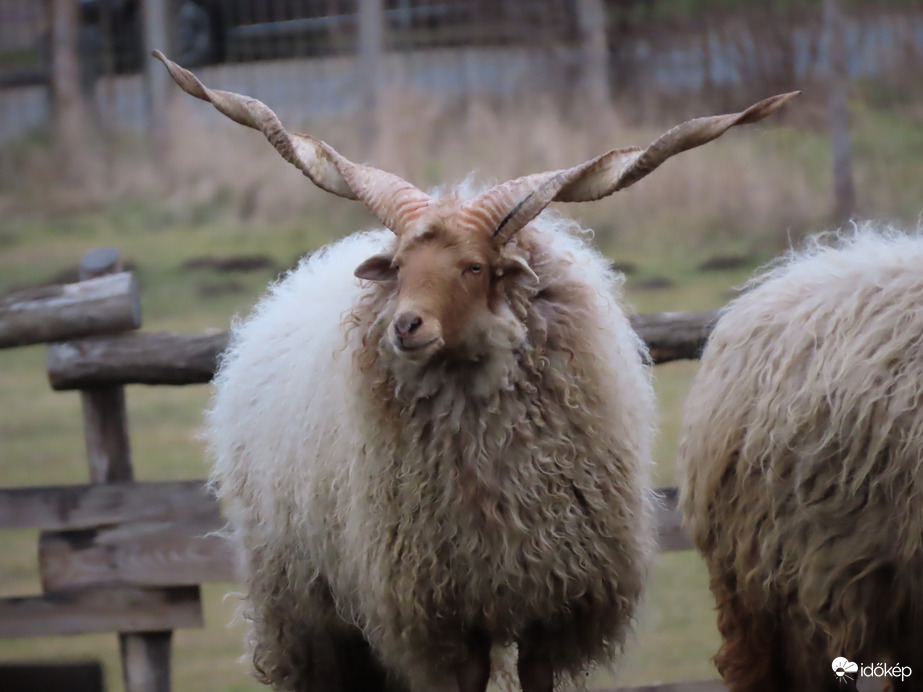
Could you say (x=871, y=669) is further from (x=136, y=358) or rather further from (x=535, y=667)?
(x=136, y=358)

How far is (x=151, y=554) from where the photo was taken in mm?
4922

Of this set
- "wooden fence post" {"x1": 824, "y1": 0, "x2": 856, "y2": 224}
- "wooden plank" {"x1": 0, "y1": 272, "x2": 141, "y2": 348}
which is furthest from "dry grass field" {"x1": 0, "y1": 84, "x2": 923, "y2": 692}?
"wooden plank" {"x1": 0, "y1": 272, "x2": 141, "y2": 348}

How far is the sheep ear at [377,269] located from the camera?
11.6ft

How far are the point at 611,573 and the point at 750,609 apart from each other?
0.45m

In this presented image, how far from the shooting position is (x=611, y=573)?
11.7ft

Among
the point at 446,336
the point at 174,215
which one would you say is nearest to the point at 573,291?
A: the point at 446,336

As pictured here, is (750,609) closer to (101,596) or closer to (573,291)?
(573,291)

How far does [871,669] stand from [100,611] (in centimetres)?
300

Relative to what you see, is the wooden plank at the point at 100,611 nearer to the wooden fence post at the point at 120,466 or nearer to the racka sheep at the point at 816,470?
the wooden fence post at the point at 120,466

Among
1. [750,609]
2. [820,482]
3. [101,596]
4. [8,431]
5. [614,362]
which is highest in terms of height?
[614,362]

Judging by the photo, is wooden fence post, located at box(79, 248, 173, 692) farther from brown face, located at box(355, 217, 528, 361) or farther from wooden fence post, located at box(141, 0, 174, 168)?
wooden fence post, located at box(141, 0, 174, 168)

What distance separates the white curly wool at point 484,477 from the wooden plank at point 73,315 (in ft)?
4.14

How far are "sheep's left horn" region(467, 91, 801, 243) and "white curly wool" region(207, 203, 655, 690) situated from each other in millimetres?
172

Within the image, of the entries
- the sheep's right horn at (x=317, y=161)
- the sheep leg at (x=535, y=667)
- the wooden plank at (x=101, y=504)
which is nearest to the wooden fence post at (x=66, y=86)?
the wooden plank at (x=101, y=504)
